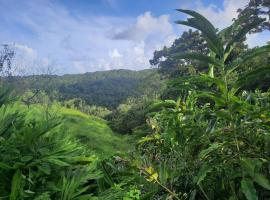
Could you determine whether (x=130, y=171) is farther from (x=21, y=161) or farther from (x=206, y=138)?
(x=21, y=161)

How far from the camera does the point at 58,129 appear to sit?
2.91m

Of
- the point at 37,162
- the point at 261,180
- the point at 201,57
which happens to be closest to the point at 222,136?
the point at 261,180

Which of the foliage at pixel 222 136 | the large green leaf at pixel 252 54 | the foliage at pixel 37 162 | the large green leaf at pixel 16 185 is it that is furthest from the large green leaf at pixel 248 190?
the large green leaf at pixel 16 185

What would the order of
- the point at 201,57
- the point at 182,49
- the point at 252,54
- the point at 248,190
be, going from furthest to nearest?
the point at 182,49
the point at 201,57
the point at 252,54
the point at 248,190

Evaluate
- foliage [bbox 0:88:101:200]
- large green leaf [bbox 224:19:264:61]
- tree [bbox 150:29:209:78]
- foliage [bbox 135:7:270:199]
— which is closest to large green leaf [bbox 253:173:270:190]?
foliage [bbox 135:7:270:199]

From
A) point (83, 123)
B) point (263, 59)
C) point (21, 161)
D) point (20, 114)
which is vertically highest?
point (263, 59)

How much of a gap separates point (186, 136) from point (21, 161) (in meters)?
1.13

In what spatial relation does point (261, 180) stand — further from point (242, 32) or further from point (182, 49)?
point (182, 49)

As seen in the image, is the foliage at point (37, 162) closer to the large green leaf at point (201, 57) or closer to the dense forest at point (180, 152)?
the dense forest at point (180, 152)

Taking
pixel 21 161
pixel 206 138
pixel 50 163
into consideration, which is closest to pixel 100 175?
pixel 50 163

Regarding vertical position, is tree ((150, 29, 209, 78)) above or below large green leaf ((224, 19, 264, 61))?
above

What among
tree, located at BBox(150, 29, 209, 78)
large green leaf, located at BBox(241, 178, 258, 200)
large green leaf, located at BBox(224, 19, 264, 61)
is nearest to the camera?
large green leaf, located at BBox(241, 178, 258, 200)

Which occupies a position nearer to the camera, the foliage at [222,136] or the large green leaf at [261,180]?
the large green leaf at [261,180]

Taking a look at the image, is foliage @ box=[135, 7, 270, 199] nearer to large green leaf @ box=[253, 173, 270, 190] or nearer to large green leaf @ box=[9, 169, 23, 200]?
large green leaf @ box=[253, 173, 270, 190]
